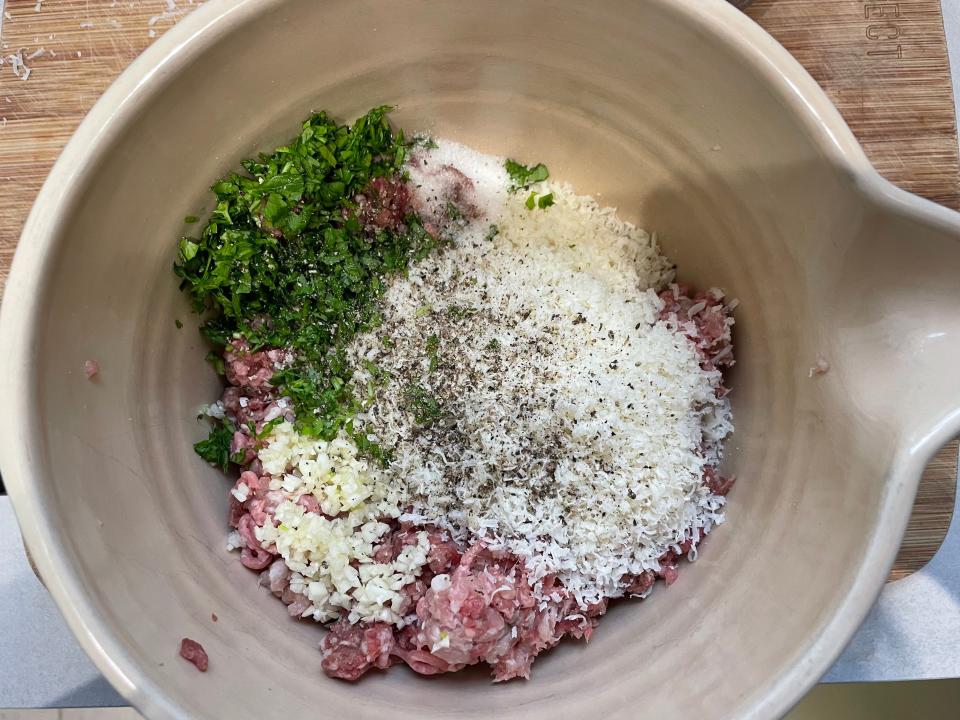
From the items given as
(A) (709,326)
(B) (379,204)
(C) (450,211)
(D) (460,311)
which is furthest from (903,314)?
(B) (379,204)

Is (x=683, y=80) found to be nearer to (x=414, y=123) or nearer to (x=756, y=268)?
(x=756, y=268)

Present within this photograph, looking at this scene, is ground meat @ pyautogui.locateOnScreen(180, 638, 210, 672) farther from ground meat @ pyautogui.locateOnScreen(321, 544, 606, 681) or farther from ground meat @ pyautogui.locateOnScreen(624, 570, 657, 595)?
ground meat @ pyautogui.locateOnScreen(624, 570, 657, 595)

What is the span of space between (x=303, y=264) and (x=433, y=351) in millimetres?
345

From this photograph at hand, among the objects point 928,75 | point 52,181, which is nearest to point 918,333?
→ point 928,75

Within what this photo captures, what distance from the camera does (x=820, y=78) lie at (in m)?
1.58

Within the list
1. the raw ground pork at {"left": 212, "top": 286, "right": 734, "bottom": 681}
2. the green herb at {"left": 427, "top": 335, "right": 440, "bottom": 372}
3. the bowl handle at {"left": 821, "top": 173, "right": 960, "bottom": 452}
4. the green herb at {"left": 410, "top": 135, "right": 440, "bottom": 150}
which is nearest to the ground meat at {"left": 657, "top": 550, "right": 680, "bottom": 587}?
the raw ground pork at {"left": 212, "top": 286, "right": 734, "bottom": 681}

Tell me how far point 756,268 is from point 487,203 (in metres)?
0.65

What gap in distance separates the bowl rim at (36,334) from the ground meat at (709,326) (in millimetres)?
454

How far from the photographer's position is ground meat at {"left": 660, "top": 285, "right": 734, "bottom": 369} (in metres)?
1.55

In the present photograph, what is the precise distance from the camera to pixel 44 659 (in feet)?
5.81

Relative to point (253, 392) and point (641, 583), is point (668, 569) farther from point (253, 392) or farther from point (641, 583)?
point (253, 392)

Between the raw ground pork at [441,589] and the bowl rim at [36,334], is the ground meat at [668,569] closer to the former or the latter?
the raw ground pork at [441,589]

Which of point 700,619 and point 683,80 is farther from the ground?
point 683,80

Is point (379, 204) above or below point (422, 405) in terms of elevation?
above
